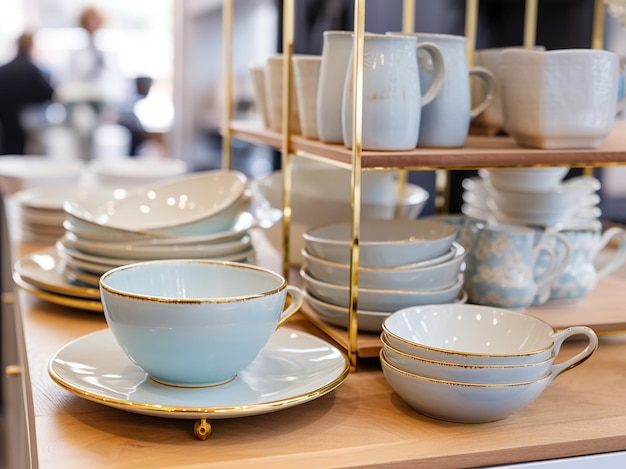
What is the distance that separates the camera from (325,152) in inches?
38.2

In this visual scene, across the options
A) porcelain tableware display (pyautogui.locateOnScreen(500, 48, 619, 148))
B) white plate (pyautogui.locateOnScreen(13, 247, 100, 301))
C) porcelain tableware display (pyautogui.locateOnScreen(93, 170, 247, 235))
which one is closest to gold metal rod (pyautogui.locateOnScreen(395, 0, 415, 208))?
porcelain tableware display (pyautogui.locateOnScreen(93, 170, 247, 235))

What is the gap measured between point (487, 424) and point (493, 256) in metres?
0.28

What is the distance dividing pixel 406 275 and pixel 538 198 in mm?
272

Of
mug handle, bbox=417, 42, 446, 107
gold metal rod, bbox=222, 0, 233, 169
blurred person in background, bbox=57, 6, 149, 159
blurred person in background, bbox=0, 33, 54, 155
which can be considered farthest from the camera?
blurred person in background, bbox=57, 6, 149, 159

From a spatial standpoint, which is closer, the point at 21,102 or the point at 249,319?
the point at 249,319

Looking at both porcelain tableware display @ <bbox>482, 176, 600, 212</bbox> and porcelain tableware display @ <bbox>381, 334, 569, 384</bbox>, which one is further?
porcelain tableware display @ <bbox>482, 176, 600, 212</bbox>

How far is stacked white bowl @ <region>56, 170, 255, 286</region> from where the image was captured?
1087 millimetres

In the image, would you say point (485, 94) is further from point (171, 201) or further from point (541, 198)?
point (171, 201)

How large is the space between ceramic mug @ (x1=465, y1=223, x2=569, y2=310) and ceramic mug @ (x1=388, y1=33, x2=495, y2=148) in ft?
0.45

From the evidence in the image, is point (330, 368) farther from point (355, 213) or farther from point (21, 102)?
point (21, 102)

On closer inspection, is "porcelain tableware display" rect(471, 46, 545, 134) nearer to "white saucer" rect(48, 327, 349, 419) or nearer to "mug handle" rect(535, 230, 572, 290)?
"mug handle" rect(535, 230, 572, 290)

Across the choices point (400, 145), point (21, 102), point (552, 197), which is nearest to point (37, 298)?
point (400, 145)

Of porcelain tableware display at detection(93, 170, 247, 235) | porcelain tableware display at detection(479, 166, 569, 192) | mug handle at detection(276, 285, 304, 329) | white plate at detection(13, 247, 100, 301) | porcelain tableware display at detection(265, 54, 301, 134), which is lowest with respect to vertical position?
white plate at detection(13, 247, 100, 301)

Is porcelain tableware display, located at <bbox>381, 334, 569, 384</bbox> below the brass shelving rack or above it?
below
